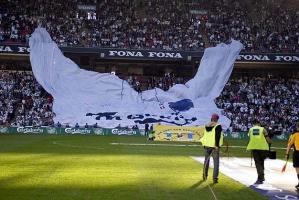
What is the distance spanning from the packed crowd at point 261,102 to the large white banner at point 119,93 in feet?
6.30

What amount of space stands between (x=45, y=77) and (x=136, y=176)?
120ft

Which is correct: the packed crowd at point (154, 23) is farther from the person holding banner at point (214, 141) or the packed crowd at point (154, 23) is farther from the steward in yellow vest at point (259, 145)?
the person holding banner at point (214, 141)

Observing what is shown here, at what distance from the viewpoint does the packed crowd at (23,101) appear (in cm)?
4872

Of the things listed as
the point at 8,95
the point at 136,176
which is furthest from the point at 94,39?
the point at 136,176

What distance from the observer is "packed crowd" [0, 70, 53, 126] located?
160ft

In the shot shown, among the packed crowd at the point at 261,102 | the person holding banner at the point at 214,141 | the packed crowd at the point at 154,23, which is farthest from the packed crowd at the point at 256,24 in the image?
the person holding banner at the point at 214,141

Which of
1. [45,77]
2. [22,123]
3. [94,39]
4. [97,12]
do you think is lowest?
[22,123]

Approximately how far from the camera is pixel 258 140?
16.6m

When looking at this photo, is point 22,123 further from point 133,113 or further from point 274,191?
point 274,191

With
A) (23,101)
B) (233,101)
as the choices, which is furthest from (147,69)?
(23,101)

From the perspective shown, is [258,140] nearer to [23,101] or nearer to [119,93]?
[119,93]

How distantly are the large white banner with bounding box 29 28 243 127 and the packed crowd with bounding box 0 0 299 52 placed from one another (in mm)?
2813

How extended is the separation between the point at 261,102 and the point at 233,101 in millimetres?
3006

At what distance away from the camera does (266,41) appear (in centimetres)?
5738
